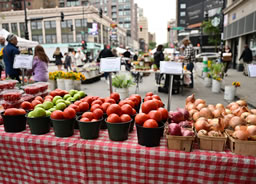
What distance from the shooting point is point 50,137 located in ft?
7.25

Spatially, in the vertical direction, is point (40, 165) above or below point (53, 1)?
below

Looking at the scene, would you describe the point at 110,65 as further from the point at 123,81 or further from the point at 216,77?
the point at 216,77

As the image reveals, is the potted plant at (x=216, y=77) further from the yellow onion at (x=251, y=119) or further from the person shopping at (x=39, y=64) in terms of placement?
the yellow onion at (x=251, y=119)

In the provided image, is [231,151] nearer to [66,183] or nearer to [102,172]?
[102,172]

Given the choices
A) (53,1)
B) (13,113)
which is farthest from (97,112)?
(53,1)

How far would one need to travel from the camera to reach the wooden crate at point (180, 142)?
1.85 meters

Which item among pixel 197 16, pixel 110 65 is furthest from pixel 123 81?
pixel 197 16

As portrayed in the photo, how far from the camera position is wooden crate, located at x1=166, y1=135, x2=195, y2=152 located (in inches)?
72.8

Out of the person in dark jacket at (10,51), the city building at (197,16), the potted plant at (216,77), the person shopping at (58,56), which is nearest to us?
the person in dark jacket at (10,51)

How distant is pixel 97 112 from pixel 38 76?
5069 millimetres

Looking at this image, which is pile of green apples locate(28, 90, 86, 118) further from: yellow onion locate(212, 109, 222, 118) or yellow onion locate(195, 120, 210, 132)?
yellow onion locate(212, 109, 222, 118)

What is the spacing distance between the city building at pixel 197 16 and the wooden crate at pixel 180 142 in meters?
42.0

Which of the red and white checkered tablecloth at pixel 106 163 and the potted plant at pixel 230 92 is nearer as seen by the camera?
the red and white checkered tablecloth at pixel 106 163

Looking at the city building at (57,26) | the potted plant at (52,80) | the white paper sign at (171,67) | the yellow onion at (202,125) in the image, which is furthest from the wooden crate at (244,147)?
the city building at (57,26)
